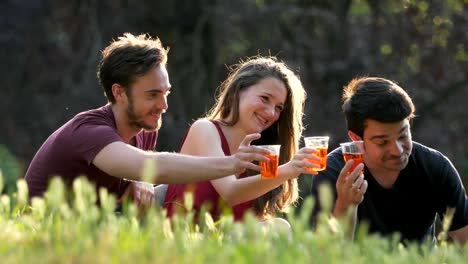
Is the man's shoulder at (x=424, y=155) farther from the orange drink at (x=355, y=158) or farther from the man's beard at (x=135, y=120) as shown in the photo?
the man's beard at (x=135, y=120)

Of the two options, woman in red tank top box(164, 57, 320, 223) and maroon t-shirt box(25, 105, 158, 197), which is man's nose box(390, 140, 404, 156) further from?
maroon t-shirt box(25, 105, 158, 197)

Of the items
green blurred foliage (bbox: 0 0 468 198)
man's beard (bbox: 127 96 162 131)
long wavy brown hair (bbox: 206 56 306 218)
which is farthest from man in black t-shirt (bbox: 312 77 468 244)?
green blurred foliage (bbox: 0 0 468 198)

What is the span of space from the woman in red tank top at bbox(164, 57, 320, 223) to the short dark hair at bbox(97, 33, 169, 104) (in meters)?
0.48

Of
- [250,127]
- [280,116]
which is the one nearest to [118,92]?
[250,127]

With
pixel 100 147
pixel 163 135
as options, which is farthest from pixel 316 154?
pixel 163 135

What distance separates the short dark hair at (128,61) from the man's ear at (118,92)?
0.02 metres

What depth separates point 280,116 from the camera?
6891 mm

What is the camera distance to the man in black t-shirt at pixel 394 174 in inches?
247

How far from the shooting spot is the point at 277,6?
787 inches

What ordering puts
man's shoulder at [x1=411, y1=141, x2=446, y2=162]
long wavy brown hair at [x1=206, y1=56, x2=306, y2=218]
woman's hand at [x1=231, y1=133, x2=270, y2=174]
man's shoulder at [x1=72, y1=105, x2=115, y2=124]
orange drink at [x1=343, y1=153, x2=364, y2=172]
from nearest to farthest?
woman's hand at [x1=231, y1=133, x2=270, y2=174] < orange drink at [x1=343, y1=153, x2=364, y2=172] < man's shoulder at [x1=72, y1=105, x2=115, y2=124] < man's shoulder at [x1=411, y1=141, x2=446, y2=162] < long wavy brown hair at [x1=206, y1=56, x2=306, y2=218]

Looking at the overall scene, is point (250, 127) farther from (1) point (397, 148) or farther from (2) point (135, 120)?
(1) point (397, 148)

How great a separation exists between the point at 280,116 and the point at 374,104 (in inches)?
28.9

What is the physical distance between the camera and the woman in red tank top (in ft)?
21.9

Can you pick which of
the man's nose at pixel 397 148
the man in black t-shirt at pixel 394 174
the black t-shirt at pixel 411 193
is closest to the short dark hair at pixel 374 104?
the man in black t-shirt at pixel 394 174
